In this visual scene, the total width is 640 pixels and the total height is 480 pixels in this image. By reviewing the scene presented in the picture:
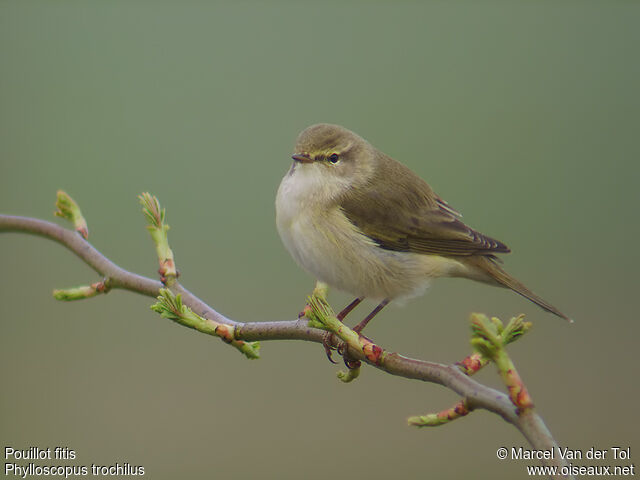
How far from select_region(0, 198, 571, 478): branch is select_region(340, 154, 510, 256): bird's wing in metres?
0.82

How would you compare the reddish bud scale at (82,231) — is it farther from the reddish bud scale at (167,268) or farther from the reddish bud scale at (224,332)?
the reddish bud scale at (224,332)

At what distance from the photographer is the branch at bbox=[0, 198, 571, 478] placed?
1096 mm

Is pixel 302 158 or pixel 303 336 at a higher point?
pixel 302 158

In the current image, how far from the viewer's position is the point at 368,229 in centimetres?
278

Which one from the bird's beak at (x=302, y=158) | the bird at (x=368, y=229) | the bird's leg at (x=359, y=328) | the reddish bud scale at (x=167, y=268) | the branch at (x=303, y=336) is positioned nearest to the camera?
the branch at (x=303, y=336)

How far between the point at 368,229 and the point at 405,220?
0.18 meters

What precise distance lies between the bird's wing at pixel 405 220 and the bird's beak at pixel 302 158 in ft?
0.72

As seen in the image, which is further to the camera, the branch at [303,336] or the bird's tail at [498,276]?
the bird's tail at [498,276]

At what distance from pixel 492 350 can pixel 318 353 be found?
406 centimetres

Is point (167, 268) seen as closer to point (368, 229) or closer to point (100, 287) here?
point (100, 287)

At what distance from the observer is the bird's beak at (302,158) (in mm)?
2740

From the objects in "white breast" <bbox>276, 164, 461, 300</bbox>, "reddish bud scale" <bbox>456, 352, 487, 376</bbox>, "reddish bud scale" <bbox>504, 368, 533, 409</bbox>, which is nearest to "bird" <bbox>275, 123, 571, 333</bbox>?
"white breast" <bbox>276, 164, 461, 300</bbox>

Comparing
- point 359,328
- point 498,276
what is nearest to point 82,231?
point 359,328

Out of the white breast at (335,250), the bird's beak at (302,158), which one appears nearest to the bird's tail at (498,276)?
the white breast at (335,250)
